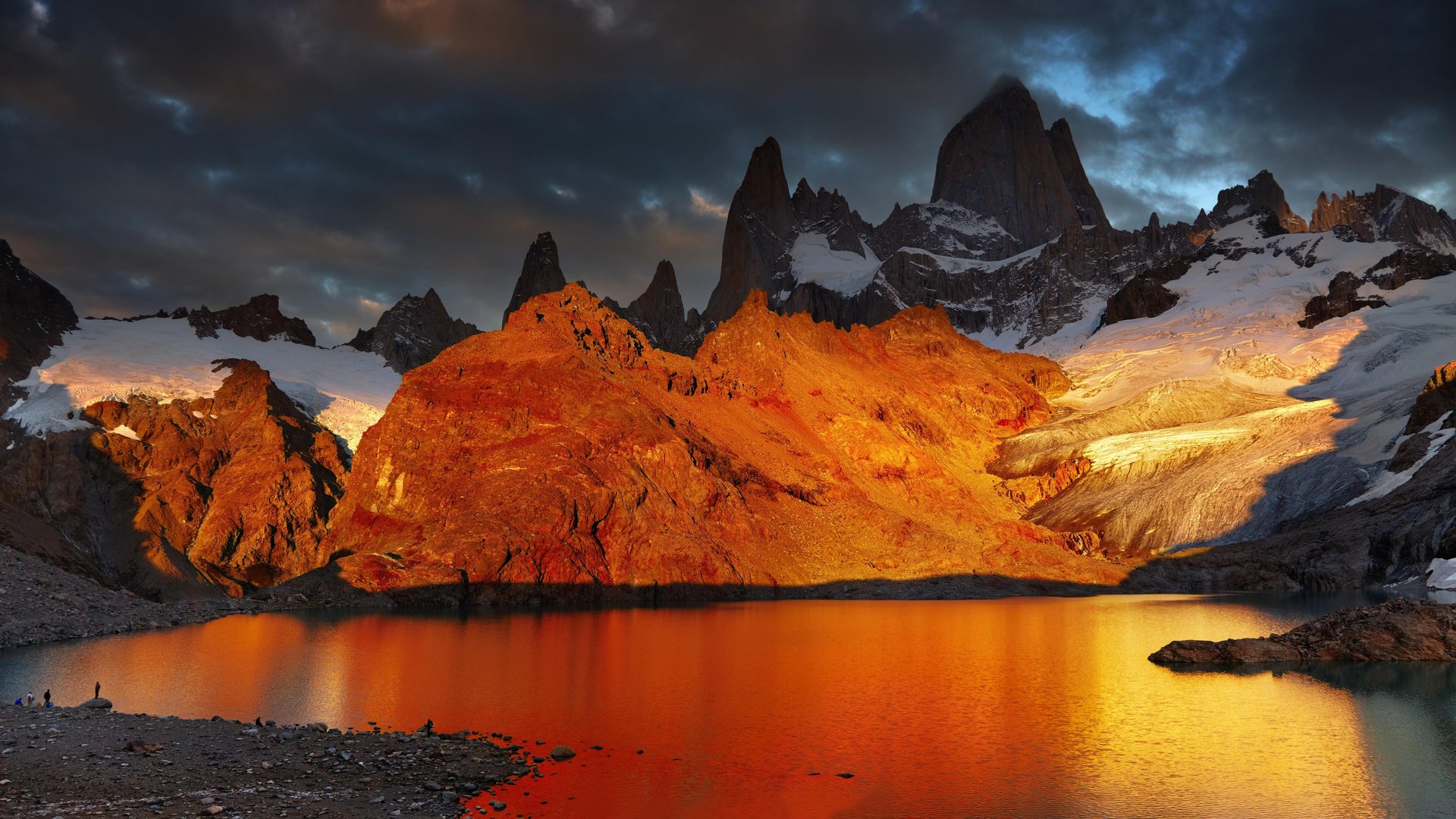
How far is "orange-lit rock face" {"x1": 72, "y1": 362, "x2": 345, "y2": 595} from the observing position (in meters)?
141

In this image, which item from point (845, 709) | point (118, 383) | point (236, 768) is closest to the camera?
point (236, 768)

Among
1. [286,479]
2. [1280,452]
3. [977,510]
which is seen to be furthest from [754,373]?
[1280,452]

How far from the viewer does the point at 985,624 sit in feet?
271

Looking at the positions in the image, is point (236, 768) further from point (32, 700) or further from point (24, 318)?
point (24, 318)

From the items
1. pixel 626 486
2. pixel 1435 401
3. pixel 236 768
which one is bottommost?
pixel 236 768

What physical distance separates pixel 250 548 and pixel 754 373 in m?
86.7

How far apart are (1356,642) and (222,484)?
496ft

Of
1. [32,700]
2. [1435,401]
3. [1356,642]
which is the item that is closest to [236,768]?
[32,700]

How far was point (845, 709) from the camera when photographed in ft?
139

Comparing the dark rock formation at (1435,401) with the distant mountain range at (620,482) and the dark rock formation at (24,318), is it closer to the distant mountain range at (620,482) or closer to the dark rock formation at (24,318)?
the distant mountain range at (620,482)

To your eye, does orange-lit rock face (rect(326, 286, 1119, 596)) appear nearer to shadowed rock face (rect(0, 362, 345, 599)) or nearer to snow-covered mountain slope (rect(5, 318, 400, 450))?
shadowed rock face (rect(0, 362, 345, 599))

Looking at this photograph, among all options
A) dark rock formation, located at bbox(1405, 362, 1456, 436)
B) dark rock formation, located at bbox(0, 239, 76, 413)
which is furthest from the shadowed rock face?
dark rock formation, located at bbox(1405, 362, 1456, 436)

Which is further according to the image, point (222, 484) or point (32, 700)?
point (222, 484)

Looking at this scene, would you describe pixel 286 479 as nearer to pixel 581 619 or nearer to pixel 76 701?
pixel 581 619
